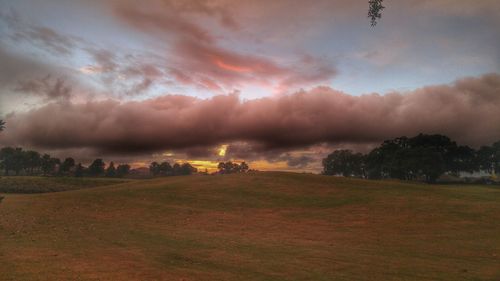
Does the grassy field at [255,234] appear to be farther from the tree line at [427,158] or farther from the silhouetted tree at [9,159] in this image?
the silhouetted tree at [9,159]

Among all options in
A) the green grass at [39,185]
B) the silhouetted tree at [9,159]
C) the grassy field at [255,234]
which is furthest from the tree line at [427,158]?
the silhouetted tree at [9,159]

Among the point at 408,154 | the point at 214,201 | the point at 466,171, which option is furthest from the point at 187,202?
the point at 466,171

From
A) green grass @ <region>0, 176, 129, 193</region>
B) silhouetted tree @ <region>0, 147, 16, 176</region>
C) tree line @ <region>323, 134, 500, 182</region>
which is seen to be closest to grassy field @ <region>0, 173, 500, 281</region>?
green grass @ <region>0, 176, 129, 193</region>

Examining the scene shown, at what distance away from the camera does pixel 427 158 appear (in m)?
120

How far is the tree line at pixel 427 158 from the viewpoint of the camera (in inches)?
4815

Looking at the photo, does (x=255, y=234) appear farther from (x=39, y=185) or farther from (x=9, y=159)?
(x=9, y=159)

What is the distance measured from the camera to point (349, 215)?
41406 millimetres

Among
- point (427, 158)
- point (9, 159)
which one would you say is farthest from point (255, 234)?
point (9, 159)

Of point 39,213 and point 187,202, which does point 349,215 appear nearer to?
point 187,202

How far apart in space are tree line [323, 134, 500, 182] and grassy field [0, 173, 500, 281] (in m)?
70.1

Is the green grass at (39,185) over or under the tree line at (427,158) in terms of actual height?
under

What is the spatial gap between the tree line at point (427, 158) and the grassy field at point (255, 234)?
230ft

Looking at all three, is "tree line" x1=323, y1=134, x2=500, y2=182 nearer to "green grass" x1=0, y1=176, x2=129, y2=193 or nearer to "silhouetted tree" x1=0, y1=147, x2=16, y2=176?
"green grass" x1=0, y1=176, x2=129, y2=193

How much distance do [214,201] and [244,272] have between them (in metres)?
32.6
